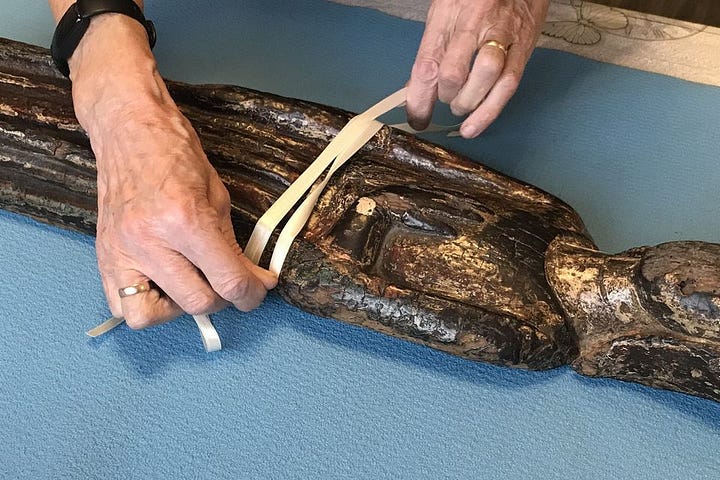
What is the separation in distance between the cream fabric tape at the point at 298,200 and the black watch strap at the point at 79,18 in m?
0.33

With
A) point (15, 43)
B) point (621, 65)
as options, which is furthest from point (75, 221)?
point (621, 65)

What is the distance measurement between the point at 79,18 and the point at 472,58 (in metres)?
0.57

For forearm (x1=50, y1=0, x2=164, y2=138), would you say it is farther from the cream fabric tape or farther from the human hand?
the cream fabric tape

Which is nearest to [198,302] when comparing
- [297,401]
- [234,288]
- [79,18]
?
[234,288]

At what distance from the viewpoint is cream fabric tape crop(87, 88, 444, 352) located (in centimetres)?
107

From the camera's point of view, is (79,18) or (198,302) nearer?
(198,302)

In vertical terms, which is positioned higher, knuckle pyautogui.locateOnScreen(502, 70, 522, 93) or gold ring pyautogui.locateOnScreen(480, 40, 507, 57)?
gold ring pyautogui.locateOnScreen(480, 40, 507, 57)

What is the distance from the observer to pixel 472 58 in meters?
1.15

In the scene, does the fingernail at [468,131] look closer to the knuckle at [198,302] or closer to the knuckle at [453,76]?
the knuckle at [453,76]

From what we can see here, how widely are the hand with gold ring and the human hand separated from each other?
356mm

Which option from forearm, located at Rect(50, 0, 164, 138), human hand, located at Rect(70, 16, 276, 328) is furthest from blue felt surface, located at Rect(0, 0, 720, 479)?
forearm, located at Rect(50, 0, 164, 138)

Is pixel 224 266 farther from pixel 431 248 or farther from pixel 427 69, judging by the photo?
pixel 427 69

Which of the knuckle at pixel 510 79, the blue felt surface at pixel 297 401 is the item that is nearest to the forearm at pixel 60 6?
the blue felt surface at pixel 297 401

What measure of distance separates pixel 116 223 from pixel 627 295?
67 cm
